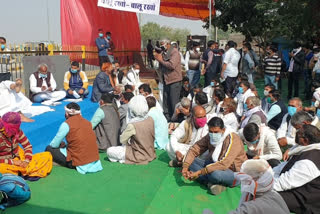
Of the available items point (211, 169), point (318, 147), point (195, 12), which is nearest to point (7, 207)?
point (211, 169)

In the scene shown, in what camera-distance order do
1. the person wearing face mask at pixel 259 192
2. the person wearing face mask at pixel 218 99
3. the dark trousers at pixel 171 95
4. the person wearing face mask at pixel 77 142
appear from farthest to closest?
1. the dark trousers at pixel 171 95
2. the person wearing face mask at pixel 218 99
3. the person wearing face mask at pixel 77 142
4. the person wearing face mask at pixel 259 192

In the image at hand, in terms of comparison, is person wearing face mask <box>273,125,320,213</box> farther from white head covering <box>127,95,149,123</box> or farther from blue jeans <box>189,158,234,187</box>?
white head covering <box>127,95,149,123</box>

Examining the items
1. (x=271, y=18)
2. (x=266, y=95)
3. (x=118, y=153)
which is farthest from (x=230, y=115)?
(x=271, y=18)

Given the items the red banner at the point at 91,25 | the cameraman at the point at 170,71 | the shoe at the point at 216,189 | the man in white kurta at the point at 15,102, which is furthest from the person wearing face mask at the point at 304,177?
the red banner at the point at 91,25

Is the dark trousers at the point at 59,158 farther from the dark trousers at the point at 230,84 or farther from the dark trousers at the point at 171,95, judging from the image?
the dark trousers at the point at 230,84

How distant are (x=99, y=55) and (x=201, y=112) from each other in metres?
7.47

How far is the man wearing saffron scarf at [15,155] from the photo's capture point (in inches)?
156

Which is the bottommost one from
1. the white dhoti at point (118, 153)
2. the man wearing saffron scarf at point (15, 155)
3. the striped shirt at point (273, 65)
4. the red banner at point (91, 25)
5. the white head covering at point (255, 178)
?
the white dhoti at point (118, 153)

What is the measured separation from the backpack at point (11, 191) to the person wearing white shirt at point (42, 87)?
12.1 ft

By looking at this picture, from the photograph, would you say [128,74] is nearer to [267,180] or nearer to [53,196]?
[53,196]

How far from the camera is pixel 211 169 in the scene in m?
3.70

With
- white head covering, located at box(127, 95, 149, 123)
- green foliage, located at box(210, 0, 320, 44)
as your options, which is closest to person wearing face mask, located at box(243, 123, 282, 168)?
white head covering, located at box(127, 95, 149, 123)

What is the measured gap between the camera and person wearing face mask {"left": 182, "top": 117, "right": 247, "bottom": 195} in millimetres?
3693

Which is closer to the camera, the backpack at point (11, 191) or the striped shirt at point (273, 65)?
the backpack at point (11, 191)
